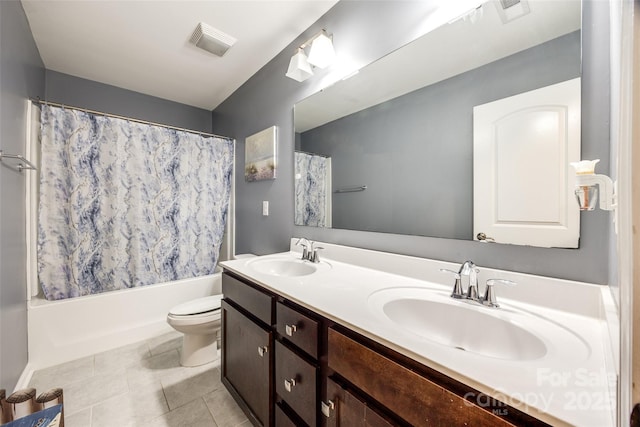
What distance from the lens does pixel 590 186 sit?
705 millimetres

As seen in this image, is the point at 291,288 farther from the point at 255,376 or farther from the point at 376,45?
the point at 376,45

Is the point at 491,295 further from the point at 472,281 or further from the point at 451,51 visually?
the point at 451,51

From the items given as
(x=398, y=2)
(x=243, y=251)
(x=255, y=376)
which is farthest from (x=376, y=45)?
(x=243, y=251)

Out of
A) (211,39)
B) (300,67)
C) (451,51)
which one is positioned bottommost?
(451,51)

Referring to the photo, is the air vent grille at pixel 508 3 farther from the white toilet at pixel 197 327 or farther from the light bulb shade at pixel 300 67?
the white toilet at pixel 197 327

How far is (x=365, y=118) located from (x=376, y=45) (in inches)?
14.8

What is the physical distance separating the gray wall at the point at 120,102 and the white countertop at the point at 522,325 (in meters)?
2.62

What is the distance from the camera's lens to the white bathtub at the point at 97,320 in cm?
178

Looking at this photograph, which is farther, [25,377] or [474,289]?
[25,377]

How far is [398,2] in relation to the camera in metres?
1.27

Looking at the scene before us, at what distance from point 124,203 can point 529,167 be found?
108 inches

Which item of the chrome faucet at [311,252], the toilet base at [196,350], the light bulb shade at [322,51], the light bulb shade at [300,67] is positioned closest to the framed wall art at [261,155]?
the light bulb shade at [300,67]

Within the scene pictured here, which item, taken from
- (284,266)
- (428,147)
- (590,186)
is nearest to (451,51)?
(428,147)

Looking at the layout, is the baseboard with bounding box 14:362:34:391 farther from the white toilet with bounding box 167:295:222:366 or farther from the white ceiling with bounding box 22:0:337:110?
the white ceiling with bounding box 22:0:337:110
